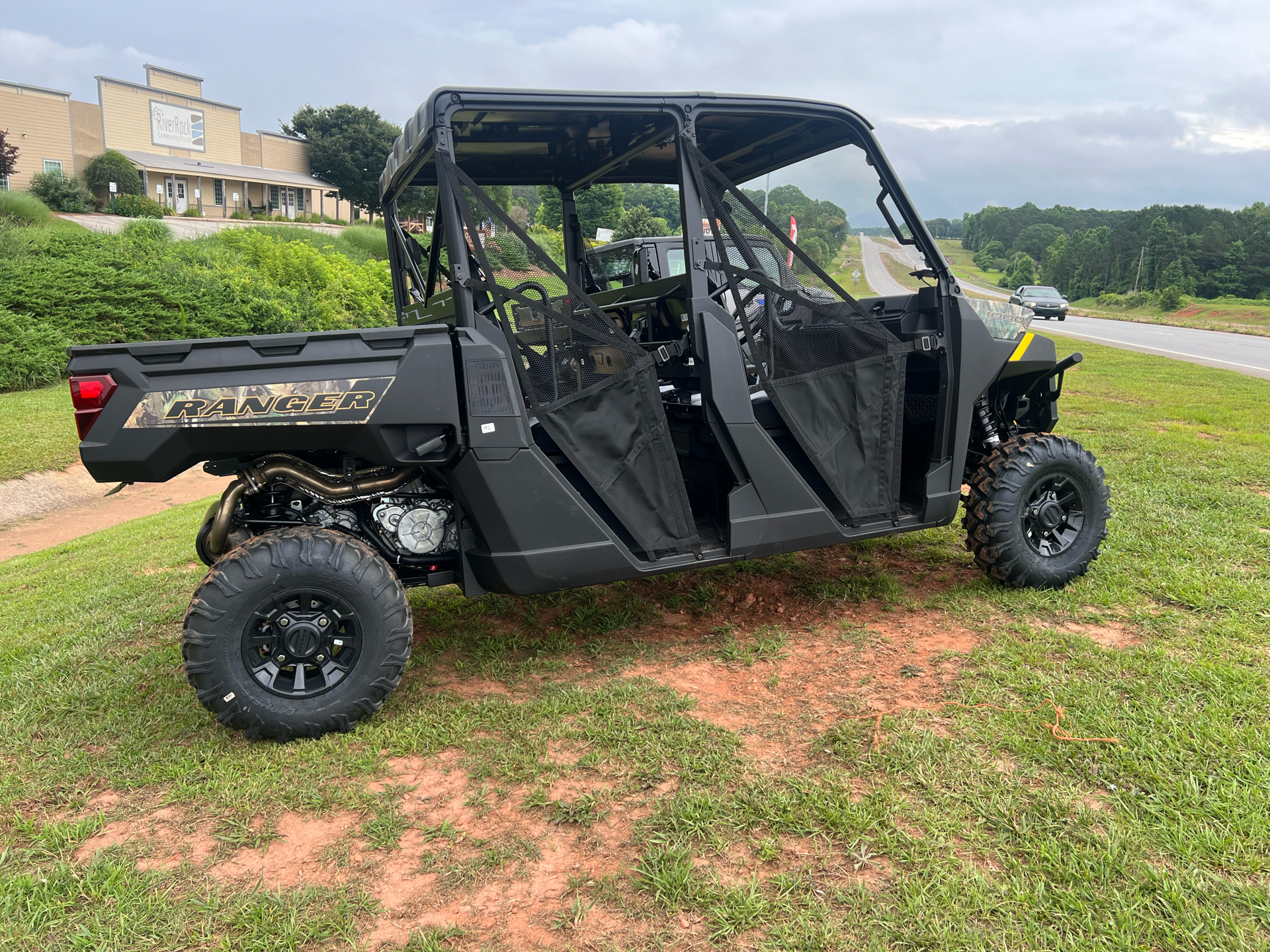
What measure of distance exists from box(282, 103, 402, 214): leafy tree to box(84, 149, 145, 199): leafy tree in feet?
37.4

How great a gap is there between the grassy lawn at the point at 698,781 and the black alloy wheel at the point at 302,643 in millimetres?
245

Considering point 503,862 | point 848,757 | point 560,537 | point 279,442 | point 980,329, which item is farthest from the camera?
point 980,329

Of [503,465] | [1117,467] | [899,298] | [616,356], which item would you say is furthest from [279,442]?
[1117,467]

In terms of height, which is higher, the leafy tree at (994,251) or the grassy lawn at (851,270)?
the leafy tree at (994,251)

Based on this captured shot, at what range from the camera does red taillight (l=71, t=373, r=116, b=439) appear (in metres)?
2.98

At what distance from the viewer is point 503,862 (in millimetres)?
2555

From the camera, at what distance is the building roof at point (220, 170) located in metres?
45.0

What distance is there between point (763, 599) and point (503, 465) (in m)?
1.92

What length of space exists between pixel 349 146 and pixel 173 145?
10.8 meters

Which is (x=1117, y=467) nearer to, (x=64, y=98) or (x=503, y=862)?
(x=503, y=862)

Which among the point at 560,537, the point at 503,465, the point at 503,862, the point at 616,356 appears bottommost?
the point at 503,862

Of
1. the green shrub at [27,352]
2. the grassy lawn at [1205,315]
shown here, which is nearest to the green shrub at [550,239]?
the green shrub at [27,352]

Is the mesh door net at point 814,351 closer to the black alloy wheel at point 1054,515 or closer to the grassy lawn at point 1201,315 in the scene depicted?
the black alloy wheel at point 1054,515

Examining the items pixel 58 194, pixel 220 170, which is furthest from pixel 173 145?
pixel 58 194
